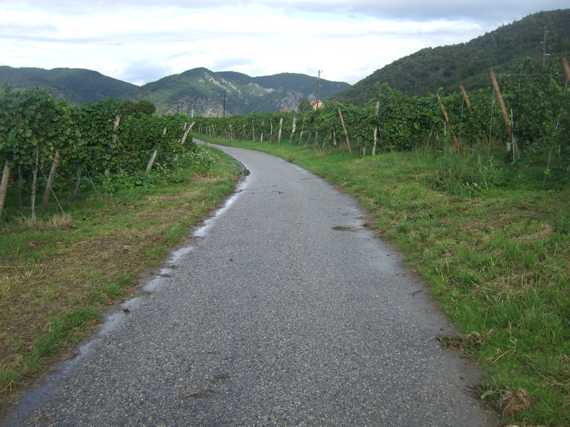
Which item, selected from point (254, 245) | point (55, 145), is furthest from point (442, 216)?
point (55, 145)

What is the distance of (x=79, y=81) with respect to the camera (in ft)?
536

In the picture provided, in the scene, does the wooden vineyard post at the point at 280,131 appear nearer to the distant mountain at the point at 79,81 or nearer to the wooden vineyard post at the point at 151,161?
the wooden vineyard post at the point at 151,161

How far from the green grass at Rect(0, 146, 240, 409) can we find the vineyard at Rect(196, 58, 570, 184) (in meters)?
8.11

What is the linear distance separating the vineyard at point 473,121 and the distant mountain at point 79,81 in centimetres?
12907

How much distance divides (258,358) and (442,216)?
20.2 feet

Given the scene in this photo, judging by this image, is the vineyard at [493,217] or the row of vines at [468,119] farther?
the row of vines at [468,119]

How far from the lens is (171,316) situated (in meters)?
4.96

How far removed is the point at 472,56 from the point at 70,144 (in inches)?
2419

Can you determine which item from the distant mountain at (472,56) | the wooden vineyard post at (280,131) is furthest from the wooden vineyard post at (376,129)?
the distant mountain at (472,56)

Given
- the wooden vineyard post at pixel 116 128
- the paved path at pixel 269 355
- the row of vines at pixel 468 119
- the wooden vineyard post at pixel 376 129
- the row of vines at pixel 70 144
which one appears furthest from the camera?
the wooden vineyard post at pixel 376 129

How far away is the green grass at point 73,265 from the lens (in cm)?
A: 429

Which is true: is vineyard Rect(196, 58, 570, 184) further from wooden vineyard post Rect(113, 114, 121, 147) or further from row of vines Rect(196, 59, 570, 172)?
wooden vineyard post Rect(113, 114, 121, 147)

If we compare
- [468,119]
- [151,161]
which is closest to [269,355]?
[151,161]

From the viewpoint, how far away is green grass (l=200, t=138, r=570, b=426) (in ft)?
11.8
